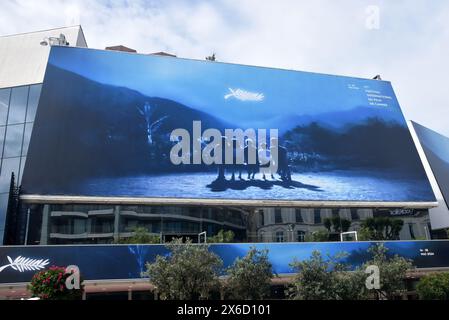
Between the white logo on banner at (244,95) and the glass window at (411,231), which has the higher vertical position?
the white logo on banner at (244,95)

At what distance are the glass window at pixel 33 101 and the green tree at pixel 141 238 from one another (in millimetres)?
11726

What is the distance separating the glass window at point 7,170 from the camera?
27688mm

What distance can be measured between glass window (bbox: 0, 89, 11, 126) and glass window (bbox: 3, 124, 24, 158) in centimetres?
101

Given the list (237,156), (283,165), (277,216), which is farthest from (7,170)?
(283,165)

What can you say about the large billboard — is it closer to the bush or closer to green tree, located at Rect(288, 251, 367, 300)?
green tree, located at Rect(288, 251, 367, 300)

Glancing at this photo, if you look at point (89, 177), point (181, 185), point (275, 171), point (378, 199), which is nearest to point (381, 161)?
point (378, 199)

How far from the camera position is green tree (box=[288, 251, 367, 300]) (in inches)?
698

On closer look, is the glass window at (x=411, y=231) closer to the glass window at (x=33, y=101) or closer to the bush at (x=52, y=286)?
the bush at (x=52, y=286)

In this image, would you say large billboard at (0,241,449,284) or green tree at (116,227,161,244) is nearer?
large billboard at (0,241,449,284)

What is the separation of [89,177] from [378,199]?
20.5 meters

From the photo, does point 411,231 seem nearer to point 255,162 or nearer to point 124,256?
point 255,162

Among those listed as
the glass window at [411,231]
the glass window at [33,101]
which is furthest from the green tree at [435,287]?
the glass window at [33,101]

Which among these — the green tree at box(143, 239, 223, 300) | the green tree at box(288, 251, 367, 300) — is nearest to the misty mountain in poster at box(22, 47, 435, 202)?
the green tree at box(143, 239, 223, 300)

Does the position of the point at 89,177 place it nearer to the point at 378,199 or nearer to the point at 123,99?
the point at 123,99
